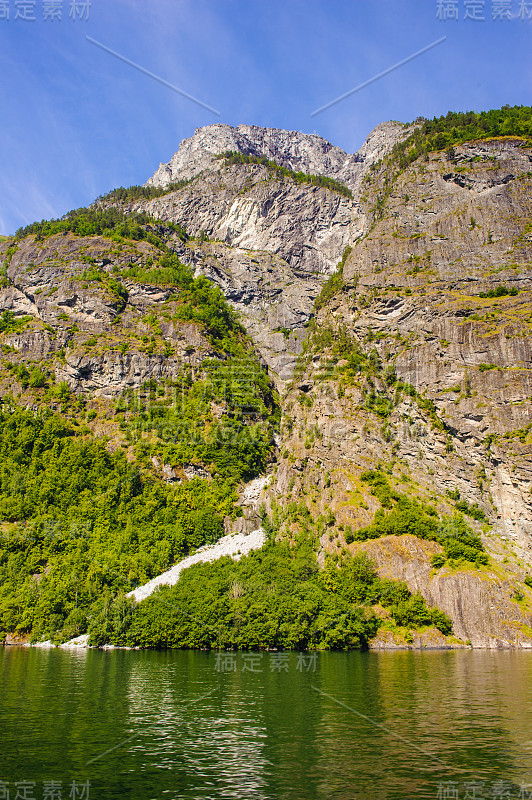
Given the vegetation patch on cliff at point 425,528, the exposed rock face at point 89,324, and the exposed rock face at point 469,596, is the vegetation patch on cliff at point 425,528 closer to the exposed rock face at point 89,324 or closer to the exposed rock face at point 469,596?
the exposed rock face at point 469,596

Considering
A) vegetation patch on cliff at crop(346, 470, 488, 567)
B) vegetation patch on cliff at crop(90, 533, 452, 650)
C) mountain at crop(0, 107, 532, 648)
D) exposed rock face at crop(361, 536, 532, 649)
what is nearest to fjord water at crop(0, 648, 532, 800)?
vegetation patch on cliff at crop(90, 533, 452, 650)

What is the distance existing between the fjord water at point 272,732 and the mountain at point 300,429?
2594 cm

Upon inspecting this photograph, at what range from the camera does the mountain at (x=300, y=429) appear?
254 feet

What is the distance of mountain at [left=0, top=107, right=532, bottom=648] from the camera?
77500 mm

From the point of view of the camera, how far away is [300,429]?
382 feet

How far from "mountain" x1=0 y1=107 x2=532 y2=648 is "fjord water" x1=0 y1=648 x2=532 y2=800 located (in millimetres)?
25944

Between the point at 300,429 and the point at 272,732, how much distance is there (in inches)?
3469

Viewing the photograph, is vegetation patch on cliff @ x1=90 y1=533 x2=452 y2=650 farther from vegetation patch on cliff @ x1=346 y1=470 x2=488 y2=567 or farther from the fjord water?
the fjord water

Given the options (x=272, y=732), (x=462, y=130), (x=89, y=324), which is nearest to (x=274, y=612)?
(x=272, y=732)

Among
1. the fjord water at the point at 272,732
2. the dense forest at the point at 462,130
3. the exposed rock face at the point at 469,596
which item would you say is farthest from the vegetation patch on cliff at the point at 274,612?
the dense forest at the point at 462,130

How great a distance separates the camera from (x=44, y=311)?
493 feet

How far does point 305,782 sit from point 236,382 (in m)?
121

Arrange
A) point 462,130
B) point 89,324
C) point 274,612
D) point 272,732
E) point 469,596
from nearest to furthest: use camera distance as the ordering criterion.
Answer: point 272,732
point 274,612
point 469,596
point 89,324
point 462,130

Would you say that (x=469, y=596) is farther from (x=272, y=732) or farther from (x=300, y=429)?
(x=272, y=732)
